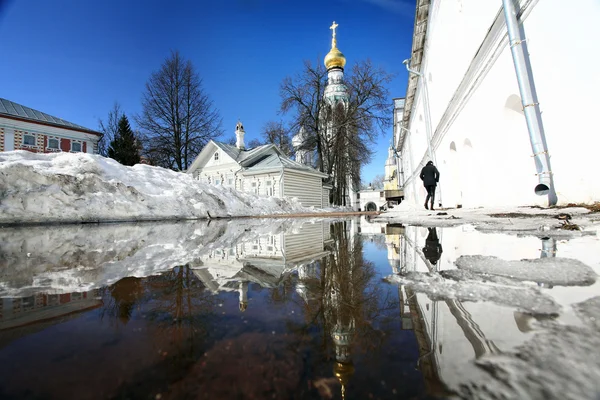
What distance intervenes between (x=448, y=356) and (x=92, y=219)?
26.0 ft

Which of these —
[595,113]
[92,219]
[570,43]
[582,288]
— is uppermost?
[570,43]

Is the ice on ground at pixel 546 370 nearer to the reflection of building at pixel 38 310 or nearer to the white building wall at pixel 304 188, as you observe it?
the reflection of building at pixel 38 310

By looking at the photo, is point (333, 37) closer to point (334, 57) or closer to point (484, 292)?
point (334, 57)

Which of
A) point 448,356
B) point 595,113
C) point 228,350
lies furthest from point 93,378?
point 595,113

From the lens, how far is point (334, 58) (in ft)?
111

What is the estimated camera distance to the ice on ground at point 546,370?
503 mm

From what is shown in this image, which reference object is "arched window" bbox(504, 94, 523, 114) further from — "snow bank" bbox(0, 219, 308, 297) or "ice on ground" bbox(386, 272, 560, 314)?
"snow bank" bbox(0, 219, 308, 297)

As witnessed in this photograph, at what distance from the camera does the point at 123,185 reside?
7379 millimetres

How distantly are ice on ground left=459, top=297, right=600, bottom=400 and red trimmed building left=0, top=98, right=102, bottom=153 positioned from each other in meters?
33.5

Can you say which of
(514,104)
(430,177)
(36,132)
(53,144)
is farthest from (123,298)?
(53,144)

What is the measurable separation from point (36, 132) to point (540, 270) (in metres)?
35.3

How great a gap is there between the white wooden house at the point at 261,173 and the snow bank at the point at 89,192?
9.98 m

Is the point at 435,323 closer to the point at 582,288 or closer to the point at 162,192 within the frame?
the point at 582,288

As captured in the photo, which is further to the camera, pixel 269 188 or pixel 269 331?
pixel 269 188
